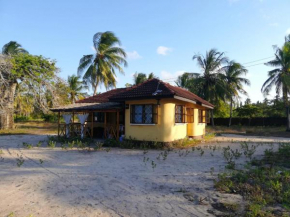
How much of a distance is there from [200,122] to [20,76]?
37.6 feet

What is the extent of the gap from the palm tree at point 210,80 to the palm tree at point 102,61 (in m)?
10.4

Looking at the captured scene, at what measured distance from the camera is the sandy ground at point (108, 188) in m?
3.75

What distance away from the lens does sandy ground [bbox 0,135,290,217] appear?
148 inches

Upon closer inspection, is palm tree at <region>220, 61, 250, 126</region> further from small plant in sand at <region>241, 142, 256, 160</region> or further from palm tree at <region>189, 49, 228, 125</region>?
small plant in sand at <region>241, 142, 256, 160</region>

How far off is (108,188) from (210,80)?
2726cm

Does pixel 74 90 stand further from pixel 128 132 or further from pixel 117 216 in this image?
pixel 117 216

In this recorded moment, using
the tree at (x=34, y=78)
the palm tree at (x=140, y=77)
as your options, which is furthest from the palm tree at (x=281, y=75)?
the tree at (x=34, y=78)

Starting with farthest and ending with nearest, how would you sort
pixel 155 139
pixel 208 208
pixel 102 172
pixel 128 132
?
pixel 128 132
pixel 155 139
pixel 102 172
pixel 208 208

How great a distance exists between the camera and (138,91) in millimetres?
11461

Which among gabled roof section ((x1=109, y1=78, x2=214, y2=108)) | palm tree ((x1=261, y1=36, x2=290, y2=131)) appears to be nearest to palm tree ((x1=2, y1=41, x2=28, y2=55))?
gabled roof section ((x1=109, y1=78, x2=214, y2=108))

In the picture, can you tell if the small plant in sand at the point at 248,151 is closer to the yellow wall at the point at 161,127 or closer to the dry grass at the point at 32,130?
the yellow wall at the point at 161,127

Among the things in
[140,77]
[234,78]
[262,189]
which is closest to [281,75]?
[234,78]

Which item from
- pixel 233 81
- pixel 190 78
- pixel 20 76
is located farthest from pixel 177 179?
pixel 233 81

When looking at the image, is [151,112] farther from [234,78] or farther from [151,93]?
[234,78]
